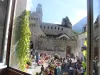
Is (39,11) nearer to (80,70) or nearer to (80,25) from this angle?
(80,25)

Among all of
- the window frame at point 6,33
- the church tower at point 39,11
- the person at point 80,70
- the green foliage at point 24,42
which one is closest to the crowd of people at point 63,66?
the person at point 80,70

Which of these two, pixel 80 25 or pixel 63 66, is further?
pixel 63 66

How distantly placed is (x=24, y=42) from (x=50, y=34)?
33.0 inches

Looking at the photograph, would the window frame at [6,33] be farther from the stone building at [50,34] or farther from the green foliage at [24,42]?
the stone building at [50,34]

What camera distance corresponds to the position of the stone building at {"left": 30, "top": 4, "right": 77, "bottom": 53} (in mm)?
2885

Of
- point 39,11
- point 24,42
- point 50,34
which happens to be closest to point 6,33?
point 24,42

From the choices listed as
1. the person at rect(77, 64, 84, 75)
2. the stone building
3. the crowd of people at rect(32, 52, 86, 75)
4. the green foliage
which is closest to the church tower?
the stone building

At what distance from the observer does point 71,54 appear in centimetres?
279

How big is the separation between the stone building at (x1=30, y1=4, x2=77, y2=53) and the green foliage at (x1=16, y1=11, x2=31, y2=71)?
A: 171mm

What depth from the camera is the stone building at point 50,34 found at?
2885 millimetres

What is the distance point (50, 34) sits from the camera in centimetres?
325

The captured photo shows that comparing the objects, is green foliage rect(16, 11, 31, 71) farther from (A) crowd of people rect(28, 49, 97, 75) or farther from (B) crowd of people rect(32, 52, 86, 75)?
(B) crowd of people rect(32, 52, 86, 75)

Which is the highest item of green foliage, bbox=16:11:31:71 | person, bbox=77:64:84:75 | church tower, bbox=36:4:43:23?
church tower, bbox=36:4:43:23

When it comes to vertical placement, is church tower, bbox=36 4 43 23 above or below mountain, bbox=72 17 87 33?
above
